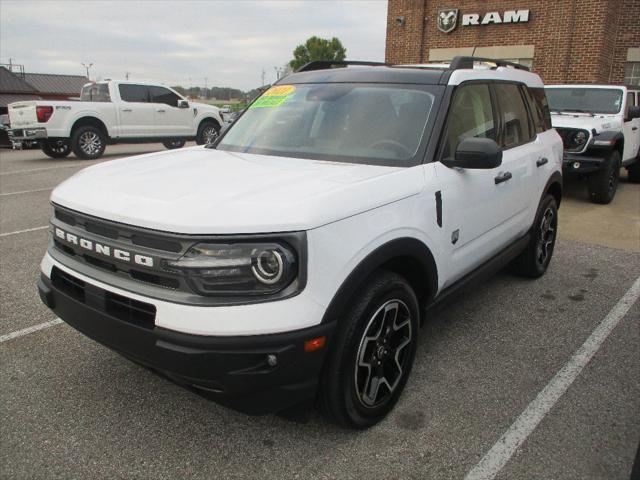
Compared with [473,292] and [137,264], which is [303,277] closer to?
[137,264]

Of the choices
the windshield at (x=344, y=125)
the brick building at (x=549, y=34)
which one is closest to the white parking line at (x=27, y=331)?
the windshield at (x=344, y=125)

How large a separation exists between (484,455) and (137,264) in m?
1.77

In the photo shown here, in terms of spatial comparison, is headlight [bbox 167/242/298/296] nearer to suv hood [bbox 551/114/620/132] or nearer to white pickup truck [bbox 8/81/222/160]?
suv hood [bbox 551/114/620/132]

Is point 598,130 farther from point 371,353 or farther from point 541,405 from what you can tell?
point 371,353

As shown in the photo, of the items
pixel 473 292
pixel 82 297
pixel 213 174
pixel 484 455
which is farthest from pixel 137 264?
pixel 473 292

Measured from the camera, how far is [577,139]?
8.07 m

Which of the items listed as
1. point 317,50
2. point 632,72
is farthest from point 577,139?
point 317,50

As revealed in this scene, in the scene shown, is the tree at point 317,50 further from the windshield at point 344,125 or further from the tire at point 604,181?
the windshield at point 344,125

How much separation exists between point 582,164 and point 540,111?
3.93 meters

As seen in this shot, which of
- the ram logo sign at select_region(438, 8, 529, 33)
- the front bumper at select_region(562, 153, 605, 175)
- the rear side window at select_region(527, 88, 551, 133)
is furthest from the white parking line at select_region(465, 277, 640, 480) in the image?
the ram logo sign at select_region(438, 8, 529, 33)

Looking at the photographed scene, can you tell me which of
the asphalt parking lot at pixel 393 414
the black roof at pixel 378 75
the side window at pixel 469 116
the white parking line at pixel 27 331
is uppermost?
the black roof at pixel 378 75

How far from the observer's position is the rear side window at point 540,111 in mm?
4434

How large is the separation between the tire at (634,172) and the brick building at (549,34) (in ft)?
18.0

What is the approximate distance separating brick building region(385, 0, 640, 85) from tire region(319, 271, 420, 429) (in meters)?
14.9
